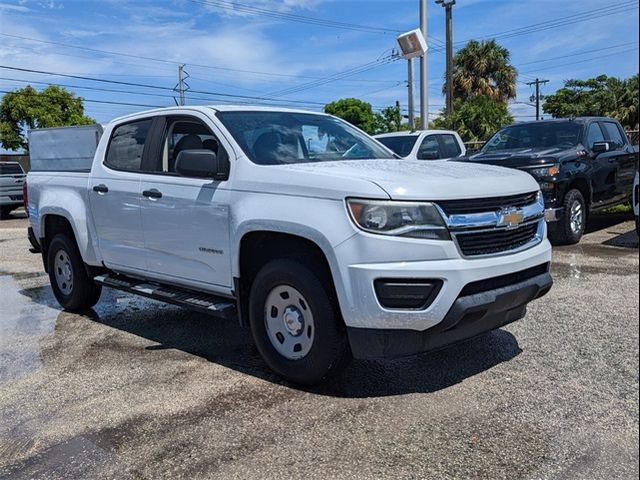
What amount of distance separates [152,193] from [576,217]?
5773 mm

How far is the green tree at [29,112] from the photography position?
3319cm

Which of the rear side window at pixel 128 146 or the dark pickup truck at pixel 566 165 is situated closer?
the rear side window at pixel 128 146

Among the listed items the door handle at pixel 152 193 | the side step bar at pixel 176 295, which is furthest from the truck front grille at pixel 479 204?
the door handle at pixel 152 193

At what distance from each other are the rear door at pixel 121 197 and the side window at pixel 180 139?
0.76ft

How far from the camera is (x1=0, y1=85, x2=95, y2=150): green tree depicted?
3319 cm

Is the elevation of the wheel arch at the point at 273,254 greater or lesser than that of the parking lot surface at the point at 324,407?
greater

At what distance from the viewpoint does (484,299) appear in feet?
11.3

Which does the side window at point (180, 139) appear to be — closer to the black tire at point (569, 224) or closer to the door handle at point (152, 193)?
the door handle at point (152, 193)

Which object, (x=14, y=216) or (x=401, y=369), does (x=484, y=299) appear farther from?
(x=14, y=216)

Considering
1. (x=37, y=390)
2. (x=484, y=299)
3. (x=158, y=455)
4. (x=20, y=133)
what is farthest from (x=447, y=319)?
(x=20, y=133)

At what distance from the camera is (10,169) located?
789 inches

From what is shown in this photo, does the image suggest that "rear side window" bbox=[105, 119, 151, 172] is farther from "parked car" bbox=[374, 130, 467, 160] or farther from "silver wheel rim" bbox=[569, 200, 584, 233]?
"parked car" bbox=[374, 130, 467, 160]

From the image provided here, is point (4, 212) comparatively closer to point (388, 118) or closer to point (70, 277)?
point (70, 277)

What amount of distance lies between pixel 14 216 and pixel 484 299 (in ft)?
67.0
